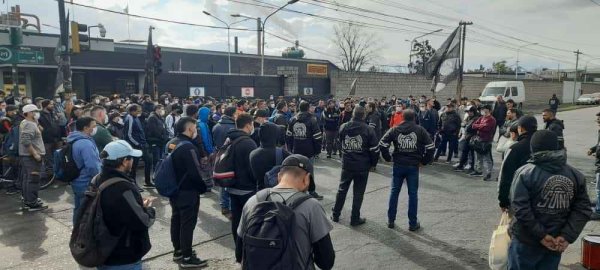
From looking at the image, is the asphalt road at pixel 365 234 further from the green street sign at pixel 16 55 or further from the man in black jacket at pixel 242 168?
the green street sign at pixel 16 55

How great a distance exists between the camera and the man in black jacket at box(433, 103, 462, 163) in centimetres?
1215

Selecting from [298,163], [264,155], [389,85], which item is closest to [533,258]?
[298,163]

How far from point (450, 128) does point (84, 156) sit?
9.67 metres

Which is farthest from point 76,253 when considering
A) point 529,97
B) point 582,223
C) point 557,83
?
point 557,83

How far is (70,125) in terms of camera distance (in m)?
9.66

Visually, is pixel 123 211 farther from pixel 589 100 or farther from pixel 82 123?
pixel 589 100

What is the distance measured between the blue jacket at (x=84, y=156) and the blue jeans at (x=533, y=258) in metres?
4.90

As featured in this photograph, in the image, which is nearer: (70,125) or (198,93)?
(70,125)

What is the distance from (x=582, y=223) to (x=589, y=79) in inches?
4781

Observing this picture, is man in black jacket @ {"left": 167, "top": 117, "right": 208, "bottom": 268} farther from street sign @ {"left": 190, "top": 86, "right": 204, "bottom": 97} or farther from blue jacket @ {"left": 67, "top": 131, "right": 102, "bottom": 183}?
street sign @ {"left": 190, "top": 86, "right": 204, "bottom": 97}

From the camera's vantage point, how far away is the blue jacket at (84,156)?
5.54 meters

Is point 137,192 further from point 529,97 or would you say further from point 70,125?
point 529,97

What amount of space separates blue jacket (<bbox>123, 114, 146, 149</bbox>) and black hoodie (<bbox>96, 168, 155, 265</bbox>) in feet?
20.2

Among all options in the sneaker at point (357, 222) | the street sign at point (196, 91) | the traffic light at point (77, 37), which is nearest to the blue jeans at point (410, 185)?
the sneaker at point (357, 222)
